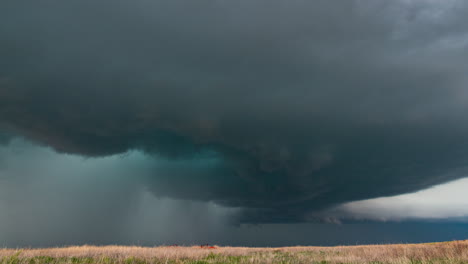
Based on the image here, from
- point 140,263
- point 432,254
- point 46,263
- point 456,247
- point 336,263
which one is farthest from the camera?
point 456,247

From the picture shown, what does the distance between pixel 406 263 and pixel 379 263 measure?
173 cm

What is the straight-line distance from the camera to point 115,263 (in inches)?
786

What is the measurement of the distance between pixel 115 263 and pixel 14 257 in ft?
20.6

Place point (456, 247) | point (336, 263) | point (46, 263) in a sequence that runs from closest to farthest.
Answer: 1. point (46, 263)
2. point (336, 263)
3. point (456, 247)

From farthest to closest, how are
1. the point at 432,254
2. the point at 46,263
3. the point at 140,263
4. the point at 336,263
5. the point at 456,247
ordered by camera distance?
the point at 456,247, the point at 432,254, the point at 336,263, the point at 140,263, the point at 46,263

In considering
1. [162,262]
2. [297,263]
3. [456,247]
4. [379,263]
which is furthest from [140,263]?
[456,247]

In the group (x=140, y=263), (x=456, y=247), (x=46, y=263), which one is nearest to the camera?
(x=46, y=263)

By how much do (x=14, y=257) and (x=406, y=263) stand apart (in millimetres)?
25967

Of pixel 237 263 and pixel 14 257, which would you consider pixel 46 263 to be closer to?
pixel 14 257

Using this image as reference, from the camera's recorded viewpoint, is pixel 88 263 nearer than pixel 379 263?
Yes

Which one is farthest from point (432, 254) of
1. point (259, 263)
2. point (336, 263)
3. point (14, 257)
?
point (14, 257)

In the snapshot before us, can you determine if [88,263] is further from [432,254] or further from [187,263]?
[432,254]

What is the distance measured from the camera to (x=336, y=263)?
22.3 meters

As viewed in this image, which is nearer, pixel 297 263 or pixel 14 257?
pixel 14 257
